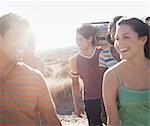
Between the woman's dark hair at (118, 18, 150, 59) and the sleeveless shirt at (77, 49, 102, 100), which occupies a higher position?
the woman's dark hair at (118, 18, 150, 59)

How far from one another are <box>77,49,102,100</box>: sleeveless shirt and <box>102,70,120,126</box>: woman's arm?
2.17 metres

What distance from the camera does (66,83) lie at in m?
14.2

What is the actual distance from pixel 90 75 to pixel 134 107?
238 cm

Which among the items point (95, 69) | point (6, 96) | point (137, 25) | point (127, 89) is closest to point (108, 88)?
point (127, 89)

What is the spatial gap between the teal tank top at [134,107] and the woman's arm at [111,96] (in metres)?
0.04

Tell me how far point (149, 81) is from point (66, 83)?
34.5 feet

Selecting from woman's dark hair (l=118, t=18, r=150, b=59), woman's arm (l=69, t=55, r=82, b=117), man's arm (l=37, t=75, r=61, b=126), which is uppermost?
woman's dark hair (l=118, t=18, r=150, b=59)

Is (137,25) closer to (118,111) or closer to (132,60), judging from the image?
(132,60)

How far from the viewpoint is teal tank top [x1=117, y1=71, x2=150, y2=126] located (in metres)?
3.57

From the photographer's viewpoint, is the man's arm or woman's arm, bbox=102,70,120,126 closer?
the man's arm

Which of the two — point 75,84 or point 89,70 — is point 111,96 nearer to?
point 89,70

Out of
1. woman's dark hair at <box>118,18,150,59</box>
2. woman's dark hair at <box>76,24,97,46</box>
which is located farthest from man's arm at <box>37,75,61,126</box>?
woman's dark hair at <box>76,24,97,46</box>

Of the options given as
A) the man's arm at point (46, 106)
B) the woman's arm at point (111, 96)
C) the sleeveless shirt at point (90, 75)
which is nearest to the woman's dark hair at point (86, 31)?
the sleeveless shirt at point (90, 75)

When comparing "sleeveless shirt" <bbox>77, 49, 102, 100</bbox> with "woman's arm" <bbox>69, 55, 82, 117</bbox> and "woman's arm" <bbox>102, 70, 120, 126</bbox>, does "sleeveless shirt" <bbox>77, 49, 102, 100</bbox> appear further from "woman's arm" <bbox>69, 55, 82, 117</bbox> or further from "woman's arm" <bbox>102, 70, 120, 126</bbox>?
"woman's arm" <bbox>102, 70, 120, 126</bbox>
